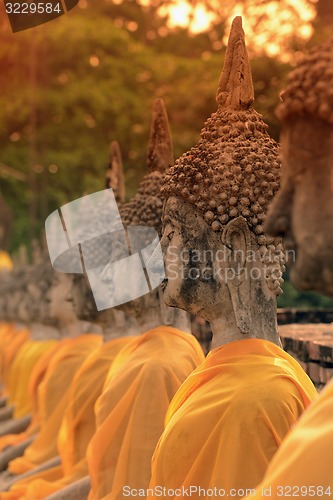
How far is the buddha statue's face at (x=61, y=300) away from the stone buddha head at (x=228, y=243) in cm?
378

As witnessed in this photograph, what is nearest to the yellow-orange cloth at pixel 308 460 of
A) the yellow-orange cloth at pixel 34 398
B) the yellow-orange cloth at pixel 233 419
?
the yellow-orange cloth at pixel 233 419

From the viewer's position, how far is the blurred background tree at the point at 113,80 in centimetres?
511

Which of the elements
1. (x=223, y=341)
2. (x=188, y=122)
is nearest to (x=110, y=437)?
(x=223, y=341)

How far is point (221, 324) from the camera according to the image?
12.9 feet

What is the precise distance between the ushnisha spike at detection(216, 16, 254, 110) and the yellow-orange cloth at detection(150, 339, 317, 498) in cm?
96

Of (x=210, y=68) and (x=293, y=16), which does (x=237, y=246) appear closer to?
(x=293, y=16)

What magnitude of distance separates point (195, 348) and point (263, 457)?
1841mm

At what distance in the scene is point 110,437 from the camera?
16.8 feet

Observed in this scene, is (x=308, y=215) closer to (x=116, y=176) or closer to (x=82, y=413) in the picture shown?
(x=116, y=176)

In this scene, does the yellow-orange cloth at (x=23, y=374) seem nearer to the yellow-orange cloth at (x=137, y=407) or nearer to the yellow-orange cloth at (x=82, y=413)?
the yellow-orange cloth at (x=82, y=413)

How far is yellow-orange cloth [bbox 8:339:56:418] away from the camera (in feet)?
34.2
